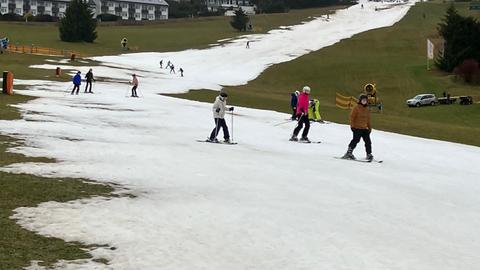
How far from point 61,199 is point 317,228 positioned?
4214 millimetres

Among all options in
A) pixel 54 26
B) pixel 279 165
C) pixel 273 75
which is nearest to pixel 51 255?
pixel 279 165

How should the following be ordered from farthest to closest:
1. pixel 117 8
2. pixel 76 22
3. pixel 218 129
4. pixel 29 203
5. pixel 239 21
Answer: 1. pixel 117 8
2. pixel 239 21
3. pixel 76 22
4. pixel 218 129
5. pixel 29 203

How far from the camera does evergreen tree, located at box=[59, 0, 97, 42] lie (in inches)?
3844

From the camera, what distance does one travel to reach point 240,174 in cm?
1375

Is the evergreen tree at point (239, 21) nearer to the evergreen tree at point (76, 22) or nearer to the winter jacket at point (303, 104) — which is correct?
the evergreen tree at point (76, 22)

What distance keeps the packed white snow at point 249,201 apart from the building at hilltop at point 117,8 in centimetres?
16111

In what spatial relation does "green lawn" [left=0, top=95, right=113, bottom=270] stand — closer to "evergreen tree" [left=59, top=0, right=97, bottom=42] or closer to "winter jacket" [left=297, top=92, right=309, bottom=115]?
"winter jacket" [left=297, top=92, right=309, bottom=115]

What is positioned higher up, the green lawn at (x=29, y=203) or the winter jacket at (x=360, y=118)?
the winter jacket at (x=360, y=118)

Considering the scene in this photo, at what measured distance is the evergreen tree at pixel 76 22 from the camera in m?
97.6

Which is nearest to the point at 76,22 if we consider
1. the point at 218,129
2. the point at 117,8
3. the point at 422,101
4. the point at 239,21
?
the point at 239,21

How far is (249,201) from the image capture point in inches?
425

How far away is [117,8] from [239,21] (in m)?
78.7

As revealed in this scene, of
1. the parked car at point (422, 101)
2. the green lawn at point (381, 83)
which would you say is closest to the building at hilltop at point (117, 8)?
the green lawn at point (381, 83)

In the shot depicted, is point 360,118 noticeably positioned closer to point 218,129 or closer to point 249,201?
point 218,129
